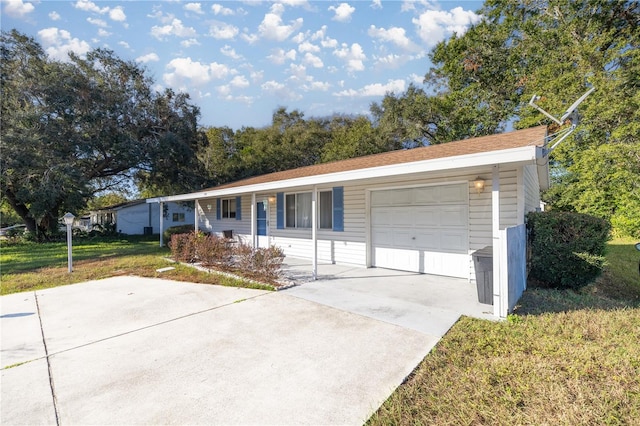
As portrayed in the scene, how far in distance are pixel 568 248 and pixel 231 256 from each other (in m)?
7.37

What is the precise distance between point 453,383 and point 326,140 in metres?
23.3

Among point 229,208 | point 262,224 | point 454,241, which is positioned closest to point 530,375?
point 454,241

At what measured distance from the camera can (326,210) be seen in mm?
8727

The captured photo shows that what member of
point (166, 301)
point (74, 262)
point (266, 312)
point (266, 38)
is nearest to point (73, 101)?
point (74, 262)

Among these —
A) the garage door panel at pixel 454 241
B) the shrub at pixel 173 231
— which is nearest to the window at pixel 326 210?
the garage door panel at pixel 454 241

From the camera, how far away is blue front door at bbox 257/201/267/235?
35.1 feet

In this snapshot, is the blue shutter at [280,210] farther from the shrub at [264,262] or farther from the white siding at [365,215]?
the shrub at [264,262]

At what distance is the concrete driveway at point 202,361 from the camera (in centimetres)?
242

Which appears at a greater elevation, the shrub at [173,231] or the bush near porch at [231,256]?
the shrub at [173,231]

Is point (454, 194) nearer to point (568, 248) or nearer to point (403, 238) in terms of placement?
point (403, 238)

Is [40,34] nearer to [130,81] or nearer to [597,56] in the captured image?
[130,81]

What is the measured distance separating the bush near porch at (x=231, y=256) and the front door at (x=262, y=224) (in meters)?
2.22

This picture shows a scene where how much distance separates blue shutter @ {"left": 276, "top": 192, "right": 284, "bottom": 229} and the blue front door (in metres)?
0.80

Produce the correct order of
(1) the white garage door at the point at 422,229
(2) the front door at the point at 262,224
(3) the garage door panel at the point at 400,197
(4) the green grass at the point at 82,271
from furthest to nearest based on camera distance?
(2) the front door at the point at 262,224, (3) the garage door panel at the point at 400,197, (4) the green grass at the point at 82,271, (1) the white garage door at the point at 422,229
